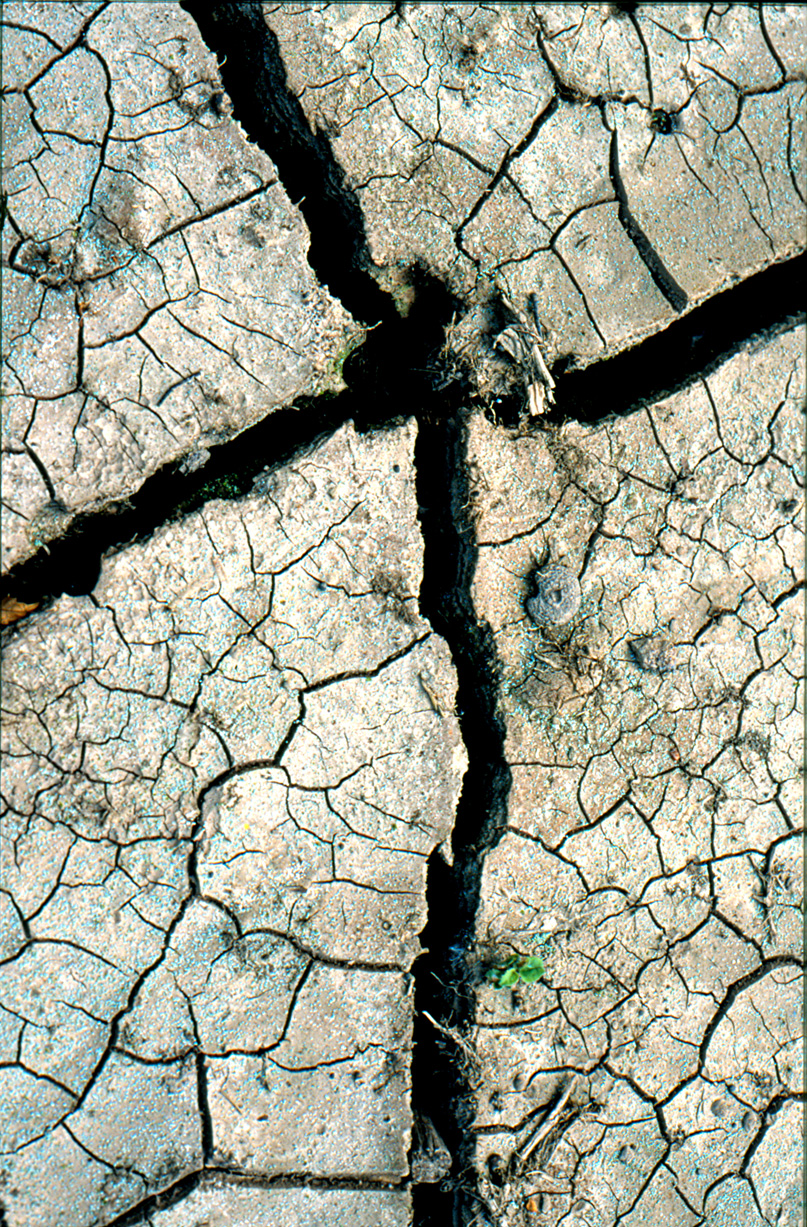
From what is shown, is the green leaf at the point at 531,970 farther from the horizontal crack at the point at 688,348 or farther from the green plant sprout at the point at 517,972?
the horizontal crack at the point at 688,348

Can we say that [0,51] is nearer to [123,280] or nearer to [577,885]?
[123,280]

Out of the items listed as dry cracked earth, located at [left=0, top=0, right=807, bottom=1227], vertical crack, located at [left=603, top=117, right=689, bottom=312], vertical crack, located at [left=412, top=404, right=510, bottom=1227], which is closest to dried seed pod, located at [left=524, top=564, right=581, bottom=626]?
dry cracked earth, located at [left=0, top=0, right=807, bottom=1227]

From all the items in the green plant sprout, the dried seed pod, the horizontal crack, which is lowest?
the green plant sprout

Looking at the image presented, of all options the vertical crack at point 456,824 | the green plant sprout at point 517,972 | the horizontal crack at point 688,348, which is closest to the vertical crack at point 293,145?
the vertical crack at point 456,824

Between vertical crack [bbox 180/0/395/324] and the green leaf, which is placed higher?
vertical crack [bbox 180/0/395/324]

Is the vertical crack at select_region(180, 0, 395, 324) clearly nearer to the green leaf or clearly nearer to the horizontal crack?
the horizontal crack

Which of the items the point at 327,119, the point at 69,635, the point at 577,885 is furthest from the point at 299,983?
the point at 327,119
